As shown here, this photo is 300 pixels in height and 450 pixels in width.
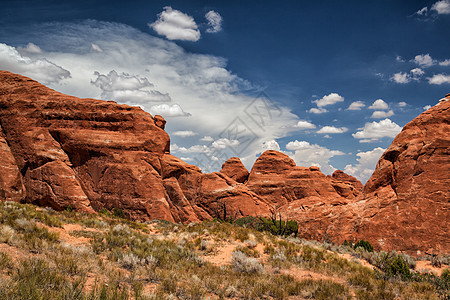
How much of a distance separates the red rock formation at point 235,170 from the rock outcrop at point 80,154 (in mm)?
24713

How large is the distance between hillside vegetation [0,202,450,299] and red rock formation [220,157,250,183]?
1756 inches

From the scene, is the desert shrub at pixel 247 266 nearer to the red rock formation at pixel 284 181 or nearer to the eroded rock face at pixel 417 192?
the eroded rock face at pixel 417 192

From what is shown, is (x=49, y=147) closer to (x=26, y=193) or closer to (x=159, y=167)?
(x=26, y=193)

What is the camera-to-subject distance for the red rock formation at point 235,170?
58.2 meters

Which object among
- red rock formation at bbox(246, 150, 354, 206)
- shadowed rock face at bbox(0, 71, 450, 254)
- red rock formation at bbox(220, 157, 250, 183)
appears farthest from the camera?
red rock formation at bbox(220, 157, 250, 183)

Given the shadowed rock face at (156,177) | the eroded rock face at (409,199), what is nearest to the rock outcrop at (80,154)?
the shadowed rock face at (156,177)

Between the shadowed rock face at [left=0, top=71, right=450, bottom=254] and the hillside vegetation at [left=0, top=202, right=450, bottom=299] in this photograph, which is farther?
the shadowed rock face at [left=0, top=71, right=450, bottom=254]

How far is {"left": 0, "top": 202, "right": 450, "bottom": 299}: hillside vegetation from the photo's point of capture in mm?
5348

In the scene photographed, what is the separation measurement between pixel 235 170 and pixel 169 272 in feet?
168

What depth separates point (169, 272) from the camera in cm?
794

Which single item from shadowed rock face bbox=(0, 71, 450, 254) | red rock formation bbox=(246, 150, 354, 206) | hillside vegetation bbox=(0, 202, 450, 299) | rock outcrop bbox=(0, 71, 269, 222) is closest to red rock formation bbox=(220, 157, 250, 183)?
red rock formation bbox=(246, 150, 354, 206)

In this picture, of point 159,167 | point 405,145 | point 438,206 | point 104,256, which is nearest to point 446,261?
point 438,206

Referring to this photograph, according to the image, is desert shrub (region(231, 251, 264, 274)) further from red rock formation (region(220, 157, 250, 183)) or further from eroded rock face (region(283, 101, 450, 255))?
red rock formation (region(220, 157, 250, 183))

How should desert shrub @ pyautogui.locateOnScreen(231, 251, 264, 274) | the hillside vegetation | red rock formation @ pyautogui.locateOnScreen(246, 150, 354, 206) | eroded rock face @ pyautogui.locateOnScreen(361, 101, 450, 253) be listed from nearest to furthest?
1. the hillside vegetation
2. desert shrub @ pyautogui.locateOnScreen(231, 251, 264, 274)
3. eroded rock face @ pyautogui.locateOnScreen(361, 101, 450, 253)
4. red rock formation @ pyautogui.locateOnScreen(246, 150, 354, 206)
